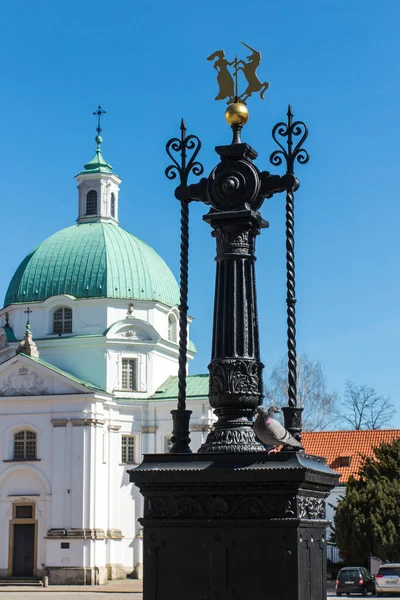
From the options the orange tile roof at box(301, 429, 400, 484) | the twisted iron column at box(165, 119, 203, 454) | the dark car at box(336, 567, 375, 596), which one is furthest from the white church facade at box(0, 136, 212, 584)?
the twisted iron column at box(165, 119, 203, 454)

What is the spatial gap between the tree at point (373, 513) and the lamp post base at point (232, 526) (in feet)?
98.4

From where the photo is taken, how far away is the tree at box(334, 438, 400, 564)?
36812 mm

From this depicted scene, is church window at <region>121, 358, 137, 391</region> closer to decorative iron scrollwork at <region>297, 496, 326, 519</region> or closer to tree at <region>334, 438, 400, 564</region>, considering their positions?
tree at <region>334, 438, 400, 564</region>

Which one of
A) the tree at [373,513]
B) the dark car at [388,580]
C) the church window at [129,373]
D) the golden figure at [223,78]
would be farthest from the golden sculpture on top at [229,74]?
the church window at [129,373]

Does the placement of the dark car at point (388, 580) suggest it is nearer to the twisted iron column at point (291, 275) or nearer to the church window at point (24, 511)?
the church window at point (24, 511)

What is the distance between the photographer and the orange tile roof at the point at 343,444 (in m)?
49.7

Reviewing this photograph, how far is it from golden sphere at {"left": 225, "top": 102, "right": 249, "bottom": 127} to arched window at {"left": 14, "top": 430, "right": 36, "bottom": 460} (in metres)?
37.9

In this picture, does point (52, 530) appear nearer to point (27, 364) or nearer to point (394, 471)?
point (27, 364)

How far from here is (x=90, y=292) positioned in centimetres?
4806

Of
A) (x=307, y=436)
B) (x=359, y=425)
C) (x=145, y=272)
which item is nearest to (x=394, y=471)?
(x=307, y=436)

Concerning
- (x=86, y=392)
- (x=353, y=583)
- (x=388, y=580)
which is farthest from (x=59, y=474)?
(x=388, y=580)

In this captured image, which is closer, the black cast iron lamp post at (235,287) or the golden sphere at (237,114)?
the black cast iron lamp post at (235,287)

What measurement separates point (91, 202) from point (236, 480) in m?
45.5

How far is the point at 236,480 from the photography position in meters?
7.41
